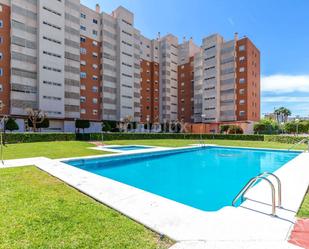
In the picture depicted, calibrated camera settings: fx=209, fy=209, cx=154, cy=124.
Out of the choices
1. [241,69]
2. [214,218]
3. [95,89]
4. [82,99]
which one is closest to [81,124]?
[82,99]

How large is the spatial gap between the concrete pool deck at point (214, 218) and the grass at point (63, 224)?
33 cm

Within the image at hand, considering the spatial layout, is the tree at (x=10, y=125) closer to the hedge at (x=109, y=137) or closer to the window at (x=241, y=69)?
the hedge at (x=109, y=137)

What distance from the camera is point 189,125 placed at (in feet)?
201

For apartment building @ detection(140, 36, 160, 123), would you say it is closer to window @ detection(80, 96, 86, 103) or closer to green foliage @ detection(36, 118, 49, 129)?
window @ detection(80, 96, 86, 103)

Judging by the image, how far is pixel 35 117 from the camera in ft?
118

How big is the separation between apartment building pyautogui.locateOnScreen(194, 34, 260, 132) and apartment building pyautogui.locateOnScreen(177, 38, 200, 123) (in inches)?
221

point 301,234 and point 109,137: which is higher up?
point 109,137

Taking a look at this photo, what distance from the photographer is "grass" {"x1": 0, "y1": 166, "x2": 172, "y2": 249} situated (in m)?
3.43

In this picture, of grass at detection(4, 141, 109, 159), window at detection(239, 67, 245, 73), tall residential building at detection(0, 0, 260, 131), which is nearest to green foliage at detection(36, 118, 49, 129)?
tall residential building at detection(0, 0, 260, 131)

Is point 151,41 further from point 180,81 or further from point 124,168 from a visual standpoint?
point 124,168

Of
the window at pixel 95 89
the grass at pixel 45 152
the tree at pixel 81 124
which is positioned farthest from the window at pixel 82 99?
the grass at pixel 45 152

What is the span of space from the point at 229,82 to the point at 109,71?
3125cm

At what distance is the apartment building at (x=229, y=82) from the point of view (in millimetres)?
52844

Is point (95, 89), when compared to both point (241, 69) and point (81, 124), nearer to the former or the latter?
point (81, 124)
